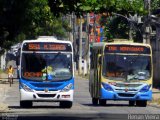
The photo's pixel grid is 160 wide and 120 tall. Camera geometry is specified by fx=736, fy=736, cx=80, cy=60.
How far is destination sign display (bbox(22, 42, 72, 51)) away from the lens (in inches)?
1287

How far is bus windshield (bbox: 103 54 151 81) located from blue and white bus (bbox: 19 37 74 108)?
110 inches

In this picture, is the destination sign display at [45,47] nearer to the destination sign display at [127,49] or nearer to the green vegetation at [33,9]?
the destination sign display at [127,49]

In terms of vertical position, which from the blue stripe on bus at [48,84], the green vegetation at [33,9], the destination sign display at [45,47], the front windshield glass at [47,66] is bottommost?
the blue stripe on bus at [48,84]

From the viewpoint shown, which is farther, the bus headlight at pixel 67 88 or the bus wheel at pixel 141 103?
the bus wheel at pixel 141 103

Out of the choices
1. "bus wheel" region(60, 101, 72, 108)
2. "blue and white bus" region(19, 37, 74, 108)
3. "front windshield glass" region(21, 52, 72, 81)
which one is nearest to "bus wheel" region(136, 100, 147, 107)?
"bus wheel" region(60, 101, 72, 108)

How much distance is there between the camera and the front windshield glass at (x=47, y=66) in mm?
32406

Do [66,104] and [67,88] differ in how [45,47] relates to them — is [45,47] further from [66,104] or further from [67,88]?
[66,104]

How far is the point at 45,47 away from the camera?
107ft

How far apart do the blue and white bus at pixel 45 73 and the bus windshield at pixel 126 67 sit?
2.81 meters

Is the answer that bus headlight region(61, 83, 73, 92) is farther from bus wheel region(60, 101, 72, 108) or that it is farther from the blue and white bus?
bus wheel region(60, 101, 72, 108)

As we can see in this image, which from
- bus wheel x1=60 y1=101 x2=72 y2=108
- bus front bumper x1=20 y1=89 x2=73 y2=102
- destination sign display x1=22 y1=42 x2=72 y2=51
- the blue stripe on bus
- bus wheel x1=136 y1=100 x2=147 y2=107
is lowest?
bus wheel x1=136 y1=100 x2=147 y2=107

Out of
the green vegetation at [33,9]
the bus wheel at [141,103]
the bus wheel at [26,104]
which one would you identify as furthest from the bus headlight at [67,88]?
the green vegetation at [33,9]

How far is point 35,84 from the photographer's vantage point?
1276 inches

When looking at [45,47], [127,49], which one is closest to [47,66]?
[45,47]
